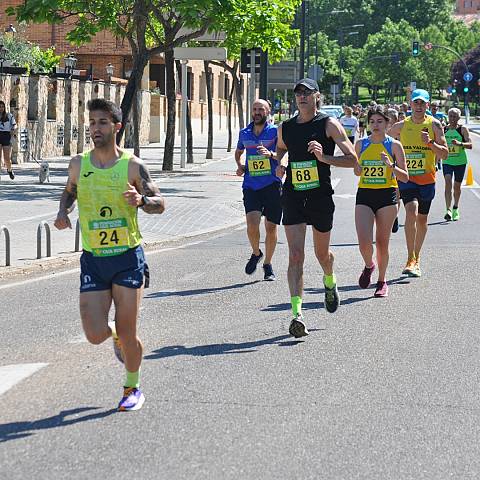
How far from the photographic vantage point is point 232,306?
11.3 metres

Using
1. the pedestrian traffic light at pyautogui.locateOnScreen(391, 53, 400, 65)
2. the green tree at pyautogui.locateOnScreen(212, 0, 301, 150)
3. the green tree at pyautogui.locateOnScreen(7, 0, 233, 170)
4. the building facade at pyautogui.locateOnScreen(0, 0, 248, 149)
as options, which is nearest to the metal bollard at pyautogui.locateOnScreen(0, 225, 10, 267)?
the green tree at pyautogui.locateOnScreen(7, 0, 233, 170)

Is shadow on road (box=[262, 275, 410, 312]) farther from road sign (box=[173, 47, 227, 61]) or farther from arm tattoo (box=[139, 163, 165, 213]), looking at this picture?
road sign (box=[173, 47, 227, 61])

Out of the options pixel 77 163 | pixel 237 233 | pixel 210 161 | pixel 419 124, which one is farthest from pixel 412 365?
pixel 210 161

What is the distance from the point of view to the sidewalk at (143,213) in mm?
15625

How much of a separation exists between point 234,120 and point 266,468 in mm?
76915

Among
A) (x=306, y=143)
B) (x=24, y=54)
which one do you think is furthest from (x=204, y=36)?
(x=306, y=143)

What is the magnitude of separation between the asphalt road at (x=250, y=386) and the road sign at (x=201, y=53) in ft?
59.6

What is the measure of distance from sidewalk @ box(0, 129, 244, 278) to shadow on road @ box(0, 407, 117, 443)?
21.9 feet

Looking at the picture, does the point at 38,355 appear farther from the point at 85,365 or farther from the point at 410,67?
the point at 410,67

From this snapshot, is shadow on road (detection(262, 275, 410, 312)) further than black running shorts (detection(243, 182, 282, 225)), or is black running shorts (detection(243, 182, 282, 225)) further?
black running shorts (detection(243, 182, 282, 225))

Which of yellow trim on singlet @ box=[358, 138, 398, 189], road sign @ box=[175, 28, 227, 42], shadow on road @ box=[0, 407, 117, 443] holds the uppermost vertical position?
road sign @ box=[175, 28, 227, 42]

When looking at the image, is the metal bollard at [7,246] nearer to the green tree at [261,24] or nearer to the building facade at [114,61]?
the green tree at [261,24]

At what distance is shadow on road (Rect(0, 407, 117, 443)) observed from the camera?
254 inches

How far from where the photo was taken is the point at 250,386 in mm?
7676
